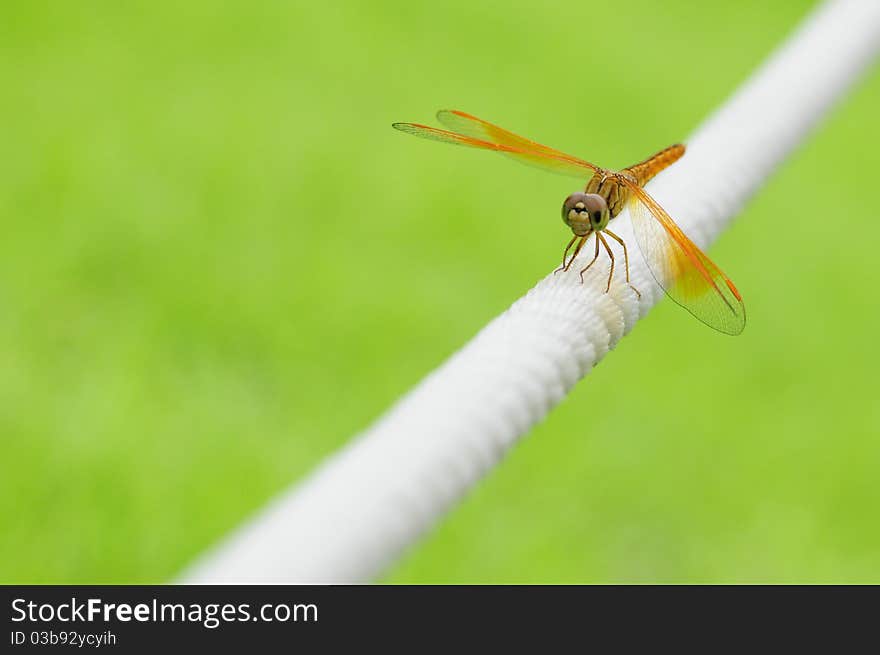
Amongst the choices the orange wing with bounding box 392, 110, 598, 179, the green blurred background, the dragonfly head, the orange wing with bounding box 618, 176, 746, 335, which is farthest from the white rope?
the green blurred background

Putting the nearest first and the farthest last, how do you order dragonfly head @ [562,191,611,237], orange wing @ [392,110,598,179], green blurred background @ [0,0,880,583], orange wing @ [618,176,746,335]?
orange wing @ [618,176,746,335], dragonfly head @ [562,191,611,237], orange wing @ [392,110,598,179], green blurred background @ [0,0,880,583]

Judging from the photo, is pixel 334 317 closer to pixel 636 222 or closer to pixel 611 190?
pixel 611 190

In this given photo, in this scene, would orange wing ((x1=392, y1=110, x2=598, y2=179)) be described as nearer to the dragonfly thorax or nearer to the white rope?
the dragonfly thorax

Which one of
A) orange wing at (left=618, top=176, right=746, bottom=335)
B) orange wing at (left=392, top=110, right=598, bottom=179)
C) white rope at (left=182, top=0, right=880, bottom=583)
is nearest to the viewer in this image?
white rope at (left=182, top=0, right=880, bottom=583)

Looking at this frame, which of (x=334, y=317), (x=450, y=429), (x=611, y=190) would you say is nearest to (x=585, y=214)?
(x=611, y=190)

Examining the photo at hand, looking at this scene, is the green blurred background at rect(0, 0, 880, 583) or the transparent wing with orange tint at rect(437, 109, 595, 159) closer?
the transparent wing with orange tint at rect(437, 109, 595, 159)
